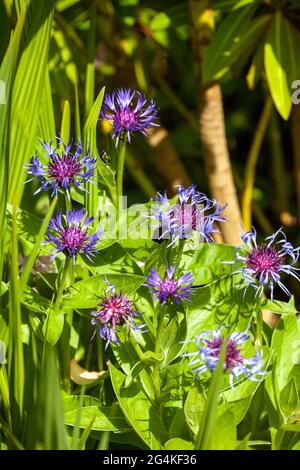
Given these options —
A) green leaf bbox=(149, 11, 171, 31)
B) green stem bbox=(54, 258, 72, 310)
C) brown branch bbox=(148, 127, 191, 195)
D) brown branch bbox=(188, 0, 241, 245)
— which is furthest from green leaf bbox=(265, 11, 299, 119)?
green stem bbox=(54, 258, 72, 310)

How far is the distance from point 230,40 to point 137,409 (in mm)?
738

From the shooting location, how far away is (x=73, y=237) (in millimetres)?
896

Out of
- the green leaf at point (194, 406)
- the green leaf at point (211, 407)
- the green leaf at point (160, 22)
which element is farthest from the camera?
the green leaf at point (160, 22)

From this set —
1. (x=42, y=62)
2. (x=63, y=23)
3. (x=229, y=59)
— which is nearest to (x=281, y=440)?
(x=42, y=62)

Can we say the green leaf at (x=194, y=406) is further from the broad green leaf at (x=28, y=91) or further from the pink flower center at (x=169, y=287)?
the broad green leaf at (x=28, y=91)

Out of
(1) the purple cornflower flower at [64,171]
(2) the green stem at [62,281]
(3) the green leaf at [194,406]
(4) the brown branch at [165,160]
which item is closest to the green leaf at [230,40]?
(4) the brown branch at [165,160]

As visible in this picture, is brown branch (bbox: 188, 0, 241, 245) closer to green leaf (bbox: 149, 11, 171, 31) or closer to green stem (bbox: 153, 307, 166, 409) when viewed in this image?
green leaf (bbox: 149, 11, 171, 31)

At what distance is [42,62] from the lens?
1054mm

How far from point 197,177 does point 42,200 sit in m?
0.83

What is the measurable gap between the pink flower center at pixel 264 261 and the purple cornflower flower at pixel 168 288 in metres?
0.08

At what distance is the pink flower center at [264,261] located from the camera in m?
0.90

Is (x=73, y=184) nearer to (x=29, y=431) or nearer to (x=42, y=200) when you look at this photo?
(x=29, y=431)

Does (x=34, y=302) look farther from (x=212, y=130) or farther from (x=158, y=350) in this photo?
(x=212, y=130)

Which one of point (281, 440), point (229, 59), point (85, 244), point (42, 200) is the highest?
point (229, 59)
